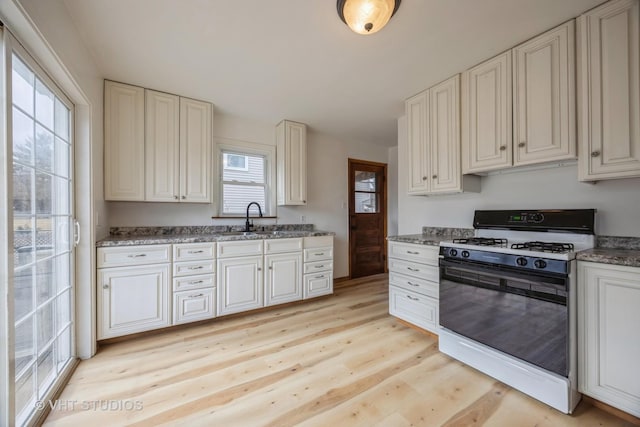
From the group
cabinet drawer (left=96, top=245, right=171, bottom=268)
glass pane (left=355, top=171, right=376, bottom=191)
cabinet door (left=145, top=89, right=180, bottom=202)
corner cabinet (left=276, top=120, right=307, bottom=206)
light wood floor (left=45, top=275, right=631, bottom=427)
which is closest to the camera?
light wood floor (left=45, top=275, right=631, bottom=427)

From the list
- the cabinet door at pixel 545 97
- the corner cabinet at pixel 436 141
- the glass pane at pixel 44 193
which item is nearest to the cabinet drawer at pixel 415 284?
the corner cabinet at pixel 436 141

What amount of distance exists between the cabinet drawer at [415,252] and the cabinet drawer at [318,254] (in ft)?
3.20

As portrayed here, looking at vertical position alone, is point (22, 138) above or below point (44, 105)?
below

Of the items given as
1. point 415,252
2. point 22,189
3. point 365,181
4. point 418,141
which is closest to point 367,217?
point 365,181

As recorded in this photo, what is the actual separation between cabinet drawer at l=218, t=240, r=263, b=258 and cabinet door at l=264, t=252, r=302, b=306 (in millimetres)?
163

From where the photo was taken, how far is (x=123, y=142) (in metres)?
2.48

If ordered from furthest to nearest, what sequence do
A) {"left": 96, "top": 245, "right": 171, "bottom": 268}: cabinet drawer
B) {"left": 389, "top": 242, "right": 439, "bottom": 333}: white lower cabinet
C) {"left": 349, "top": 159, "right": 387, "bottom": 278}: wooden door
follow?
{"left": 349, "top": 159, "right": 387, "bottom": 278}: wooden door < {"left": 389, "top": 242, "right": 439, "bottom": 333}: white lower cabinet < {"left": 96, "top": 245, "right": 171, "bottom": 268}: cabinet drawer

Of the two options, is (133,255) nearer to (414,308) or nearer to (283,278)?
(283,278)

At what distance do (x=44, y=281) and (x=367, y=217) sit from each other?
4.03 meters

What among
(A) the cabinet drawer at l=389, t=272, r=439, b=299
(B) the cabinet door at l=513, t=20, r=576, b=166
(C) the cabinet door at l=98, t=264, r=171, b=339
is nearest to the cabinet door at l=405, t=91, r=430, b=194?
(B) the cabinet door at l=513, t=20, r=576, b=166

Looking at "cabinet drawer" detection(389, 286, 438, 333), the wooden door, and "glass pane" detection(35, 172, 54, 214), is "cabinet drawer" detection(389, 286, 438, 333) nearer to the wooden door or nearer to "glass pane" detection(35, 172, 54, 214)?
the wooden door

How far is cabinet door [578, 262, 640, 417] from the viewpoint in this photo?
1.32m

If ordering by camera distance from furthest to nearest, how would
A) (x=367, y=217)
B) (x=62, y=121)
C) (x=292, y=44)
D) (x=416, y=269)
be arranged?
(x=367, y=217), (x=416, y=269), (x=292, y=44), (x=62, y=121)

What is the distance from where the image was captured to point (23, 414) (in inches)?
50.4
